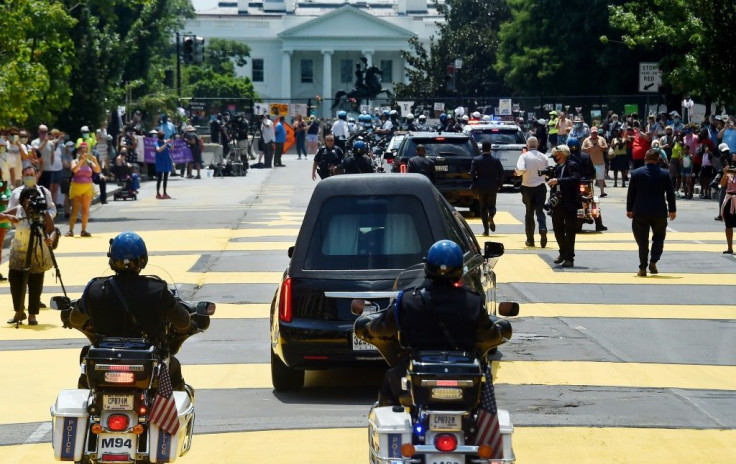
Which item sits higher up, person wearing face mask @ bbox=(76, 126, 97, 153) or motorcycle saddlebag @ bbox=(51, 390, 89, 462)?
person wearing face mask @ bbox=(76, 126, 97, 153)

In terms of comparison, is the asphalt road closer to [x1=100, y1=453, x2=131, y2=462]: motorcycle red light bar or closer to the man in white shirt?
the man in white shirt

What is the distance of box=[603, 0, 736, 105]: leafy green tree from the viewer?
2383 centimetres

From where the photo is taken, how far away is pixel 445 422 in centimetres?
683

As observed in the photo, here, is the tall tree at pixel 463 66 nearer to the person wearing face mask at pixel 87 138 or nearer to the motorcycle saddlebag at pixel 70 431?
the person wearing face mask at pixel 87 138

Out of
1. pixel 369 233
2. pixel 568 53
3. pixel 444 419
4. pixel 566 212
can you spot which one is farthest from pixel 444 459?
pixel 568 53

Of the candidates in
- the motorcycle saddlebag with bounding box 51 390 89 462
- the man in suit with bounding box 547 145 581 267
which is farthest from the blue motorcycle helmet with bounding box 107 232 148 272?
the man in suit with bounding box 547 145 581 267

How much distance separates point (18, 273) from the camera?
15.3 m

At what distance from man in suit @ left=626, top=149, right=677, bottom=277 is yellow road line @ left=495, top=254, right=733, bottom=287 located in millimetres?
391

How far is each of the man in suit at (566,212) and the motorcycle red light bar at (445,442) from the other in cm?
1367

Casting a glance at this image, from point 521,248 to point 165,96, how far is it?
1125 inches

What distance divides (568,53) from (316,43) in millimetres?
65714

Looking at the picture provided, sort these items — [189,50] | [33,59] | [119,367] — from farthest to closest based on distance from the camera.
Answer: [189,50] → [33,59] → [119,367]

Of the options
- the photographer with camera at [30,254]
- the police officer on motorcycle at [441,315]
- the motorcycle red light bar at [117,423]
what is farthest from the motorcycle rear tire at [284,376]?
the photographer with camera at [30,254]

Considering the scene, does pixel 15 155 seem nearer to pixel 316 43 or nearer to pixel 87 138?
pixel 87 138
